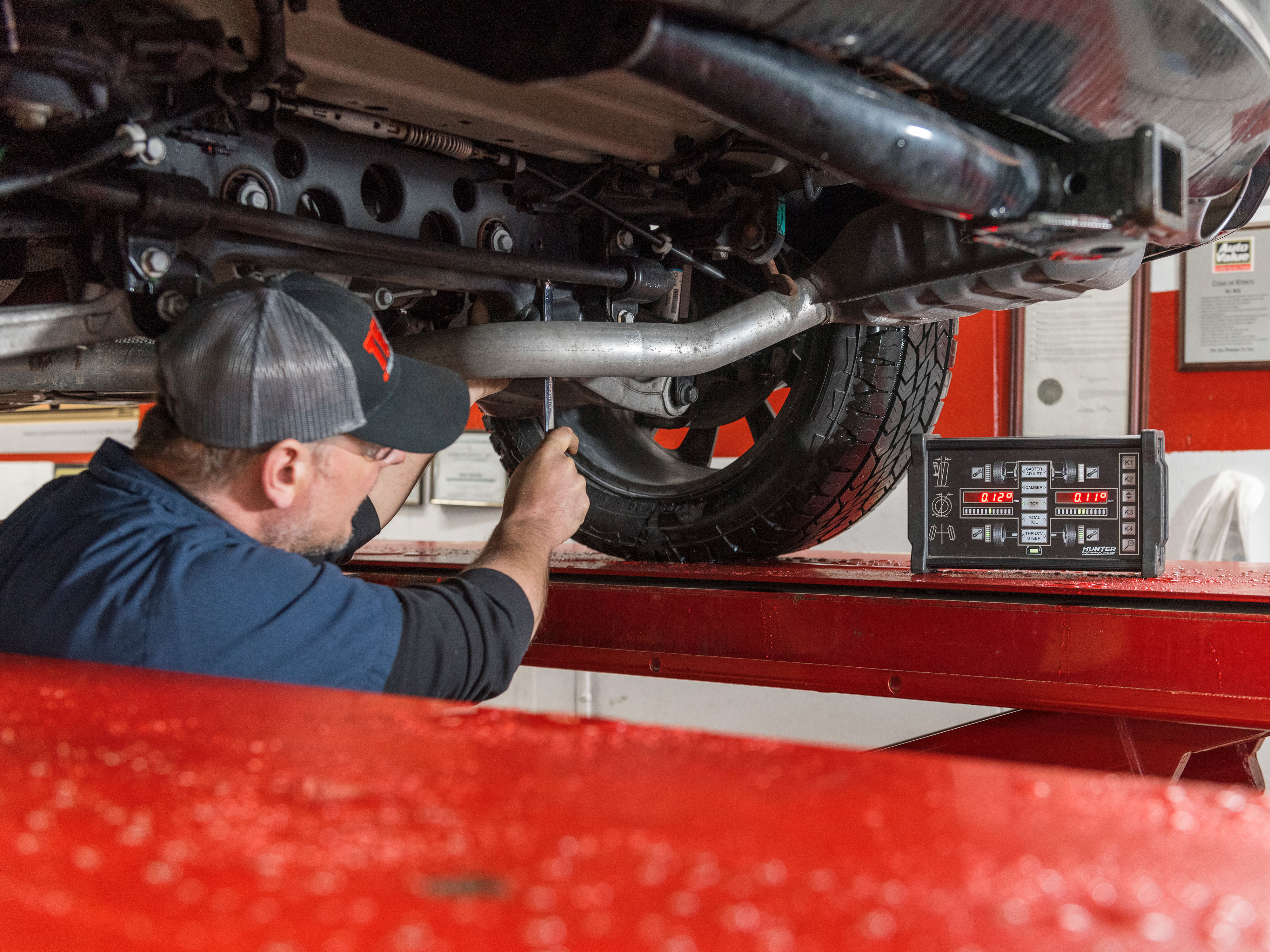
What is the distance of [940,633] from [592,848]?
3.91ft

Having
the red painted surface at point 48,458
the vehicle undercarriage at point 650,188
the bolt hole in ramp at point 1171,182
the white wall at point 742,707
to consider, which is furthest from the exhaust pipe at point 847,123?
the red painted surface at point 48,458

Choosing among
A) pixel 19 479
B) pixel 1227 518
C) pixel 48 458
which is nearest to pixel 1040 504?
pixel 1227 518

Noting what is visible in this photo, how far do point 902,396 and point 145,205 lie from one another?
1.28m

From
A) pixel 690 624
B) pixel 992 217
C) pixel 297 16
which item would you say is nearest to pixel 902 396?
pixel 690 624

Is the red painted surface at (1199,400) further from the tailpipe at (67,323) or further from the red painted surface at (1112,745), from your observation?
the tailpipe at (67,323)

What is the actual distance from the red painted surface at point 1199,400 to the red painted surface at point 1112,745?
2.19m

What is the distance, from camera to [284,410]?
1171 mm

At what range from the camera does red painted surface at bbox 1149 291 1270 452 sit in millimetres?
3533

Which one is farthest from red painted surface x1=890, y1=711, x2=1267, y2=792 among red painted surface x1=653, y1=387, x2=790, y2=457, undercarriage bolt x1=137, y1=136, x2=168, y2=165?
red painted surface x1=653, y1=387, x2=790, y2=457

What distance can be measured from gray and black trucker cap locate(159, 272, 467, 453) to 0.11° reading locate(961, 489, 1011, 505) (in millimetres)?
960

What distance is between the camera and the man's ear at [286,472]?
120 centimetres

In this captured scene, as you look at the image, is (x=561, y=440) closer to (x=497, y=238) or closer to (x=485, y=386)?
(x=485, y=386)

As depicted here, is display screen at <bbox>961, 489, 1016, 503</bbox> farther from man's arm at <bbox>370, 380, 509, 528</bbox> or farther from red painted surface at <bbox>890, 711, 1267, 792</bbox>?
man's arm at <bbox>370, 380, 509, 528</bbox>

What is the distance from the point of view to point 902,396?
1.94 meters
